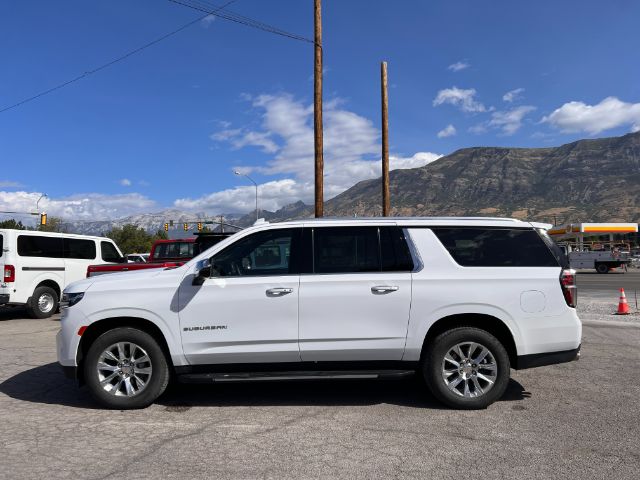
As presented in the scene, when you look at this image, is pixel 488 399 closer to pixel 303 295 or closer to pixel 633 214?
pixel 303 295

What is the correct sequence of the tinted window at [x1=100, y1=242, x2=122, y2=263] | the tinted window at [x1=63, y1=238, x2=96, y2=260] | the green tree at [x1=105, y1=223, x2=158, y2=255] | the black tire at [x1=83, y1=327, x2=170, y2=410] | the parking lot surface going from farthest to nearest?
the green tree at [x1=105, y1=223, x2=158, y2=255] → the tinted window at [x1=100, y1=242, x2=122, y2=263] → the tinted window at [x1=63, y1=238, x2=96, y2=260] → the black tire at [x1=83, y1=327, x2=170, y2=410] → the parking lot surface

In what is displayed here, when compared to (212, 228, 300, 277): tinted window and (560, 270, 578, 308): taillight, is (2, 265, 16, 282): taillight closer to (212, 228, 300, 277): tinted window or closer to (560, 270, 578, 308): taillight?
(212, 228, 300, 277): tinted window

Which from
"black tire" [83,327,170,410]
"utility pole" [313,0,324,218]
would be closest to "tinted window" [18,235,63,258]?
"utility pole" [313,0,324,218]

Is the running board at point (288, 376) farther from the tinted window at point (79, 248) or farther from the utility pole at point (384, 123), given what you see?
the utility pole at point (384, 123)

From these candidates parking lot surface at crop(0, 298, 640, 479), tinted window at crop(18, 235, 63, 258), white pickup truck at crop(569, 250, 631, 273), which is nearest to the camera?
parking lot surface at crop(0, 298, 640, 479)

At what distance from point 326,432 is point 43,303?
1077cm

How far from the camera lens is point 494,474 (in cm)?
362

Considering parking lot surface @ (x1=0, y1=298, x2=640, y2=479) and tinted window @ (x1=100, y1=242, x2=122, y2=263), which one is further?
tinted window @ (x1=100, y1=242, x2=122, y2=263)

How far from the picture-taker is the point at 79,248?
548 inches

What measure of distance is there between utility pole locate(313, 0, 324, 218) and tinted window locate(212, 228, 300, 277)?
29.4ft

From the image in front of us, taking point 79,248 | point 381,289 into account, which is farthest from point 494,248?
point 79,248

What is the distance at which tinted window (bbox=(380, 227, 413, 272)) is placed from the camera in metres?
5.11

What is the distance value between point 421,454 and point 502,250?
2.26 metres

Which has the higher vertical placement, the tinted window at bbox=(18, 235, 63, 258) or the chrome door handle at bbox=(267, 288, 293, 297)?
the tinted window at bbox=(18, 235, 63, 258)
